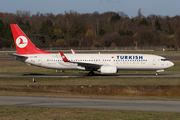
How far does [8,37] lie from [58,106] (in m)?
117

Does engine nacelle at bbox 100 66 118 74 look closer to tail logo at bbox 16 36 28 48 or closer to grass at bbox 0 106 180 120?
tail logo at bbox 16 36 28 48

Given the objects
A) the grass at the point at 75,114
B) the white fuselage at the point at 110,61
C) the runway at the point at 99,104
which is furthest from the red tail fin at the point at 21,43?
the grass at the point at 75,114

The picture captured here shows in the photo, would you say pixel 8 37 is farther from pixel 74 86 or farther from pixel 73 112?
pixel 73 112

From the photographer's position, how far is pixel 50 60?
126 ft

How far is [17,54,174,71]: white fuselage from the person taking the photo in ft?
124

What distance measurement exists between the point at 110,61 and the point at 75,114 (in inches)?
915

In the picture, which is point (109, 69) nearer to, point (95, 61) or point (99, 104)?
point (95, 61)

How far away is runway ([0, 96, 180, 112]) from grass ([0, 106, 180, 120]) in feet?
4.15

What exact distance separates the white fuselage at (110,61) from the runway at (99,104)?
1823 centimetres

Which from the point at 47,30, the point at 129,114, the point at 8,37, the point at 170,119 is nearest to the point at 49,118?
the point at 129,114

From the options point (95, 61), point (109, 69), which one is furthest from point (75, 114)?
point (95, 61)

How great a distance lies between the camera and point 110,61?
125 ft

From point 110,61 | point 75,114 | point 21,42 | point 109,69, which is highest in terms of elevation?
point 21,42

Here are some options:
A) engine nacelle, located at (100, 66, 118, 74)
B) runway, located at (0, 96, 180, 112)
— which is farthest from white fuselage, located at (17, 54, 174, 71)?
runway, located at (0, 96, 180, 112)
